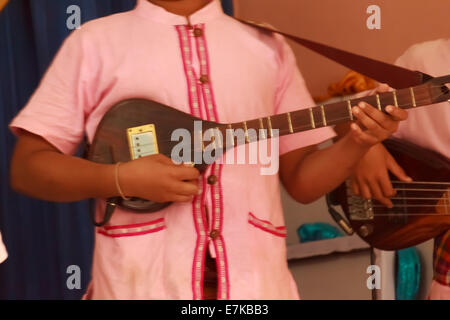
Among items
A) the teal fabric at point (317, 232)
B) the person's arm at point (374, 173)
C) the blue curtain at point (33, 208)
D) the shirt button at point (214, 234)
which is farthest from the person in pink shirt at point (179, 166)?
the teal fabric at point (317, 232)

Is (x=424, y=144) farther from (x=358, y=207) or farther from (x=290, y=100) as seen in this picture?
(x=290, y=100)

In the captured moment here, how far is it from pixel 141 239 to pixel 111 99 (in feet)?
0.49

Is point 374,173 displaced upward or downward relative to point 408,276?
upward

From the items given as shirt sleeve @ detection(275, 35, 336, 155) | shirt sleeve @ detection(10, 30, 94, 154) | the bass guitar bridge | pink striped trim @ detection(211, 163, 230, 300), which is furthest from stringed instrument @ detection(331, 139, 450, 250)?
shirt sleeve @ detection(10, 30, 94, 154)

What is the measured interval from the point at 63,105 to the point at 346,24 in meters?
0.68

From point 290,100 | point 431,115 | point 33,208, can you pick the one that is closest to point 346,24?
point 431,115

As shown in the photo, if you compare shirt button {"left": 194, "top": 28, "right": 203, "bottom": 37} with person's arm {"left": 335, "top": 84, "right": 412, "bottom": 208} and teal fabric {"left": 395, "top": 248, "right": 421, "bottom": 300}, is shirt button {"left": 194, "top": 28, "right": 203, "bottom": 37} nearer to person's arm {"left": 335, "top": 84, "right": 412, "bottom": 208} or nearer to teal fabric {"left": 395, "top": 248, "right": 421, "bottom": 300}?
person's arm {"left": 335, "top": 84, "right": 412, "bottom": 208}

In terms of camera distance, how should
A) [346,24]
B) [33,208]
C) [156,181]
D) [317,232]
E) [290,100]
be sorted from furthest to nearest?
1. [317,232]
2. [346,24]
3. [33,208]
4. [290,100]
5. [156,181]

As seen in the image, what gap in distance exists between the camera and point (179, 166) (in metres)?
0.73

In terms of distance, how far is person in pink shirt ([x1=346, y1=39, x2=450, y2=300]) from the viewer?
908 millimetres

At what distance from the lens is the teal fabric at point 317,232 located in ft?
4.73

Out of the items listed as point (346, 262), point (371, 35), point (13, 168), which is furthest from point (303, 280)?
point (13, 168)

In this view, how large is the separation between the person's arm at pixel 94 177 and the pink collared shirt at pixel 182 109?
0.03m

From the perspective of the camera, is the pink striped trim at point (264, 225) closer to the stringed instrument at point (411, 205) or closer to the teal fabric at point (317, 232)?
the stringed instrument at point (411, 205)
